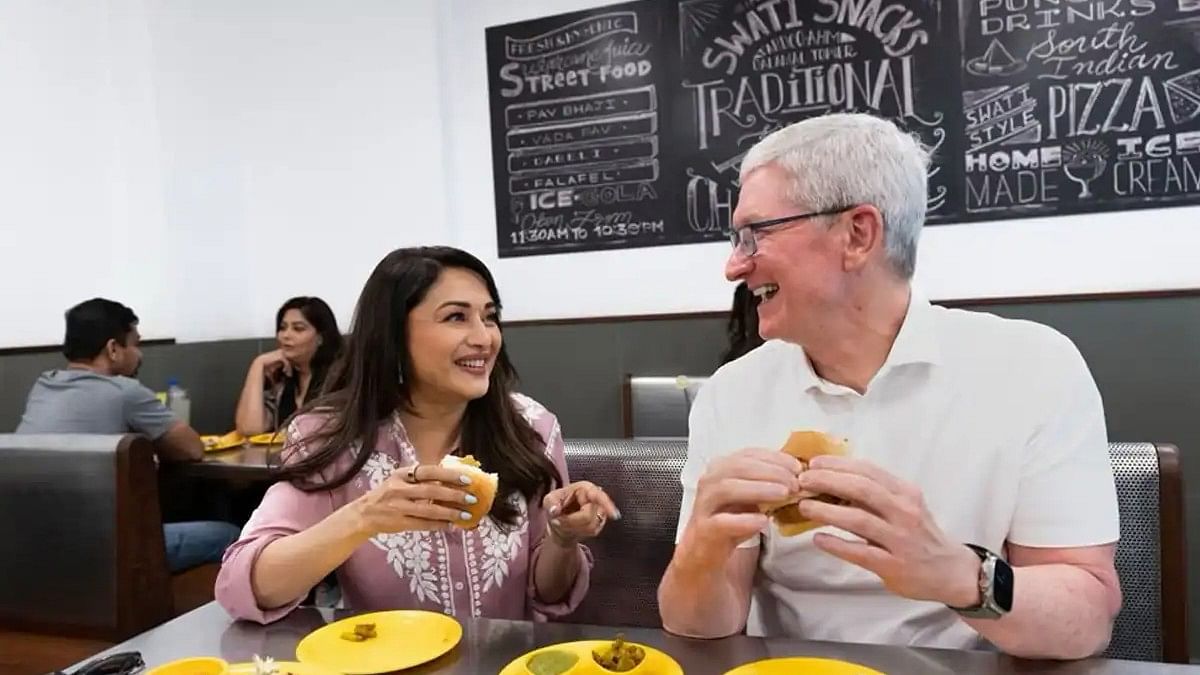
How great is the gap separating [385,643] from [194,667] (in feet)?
0.79

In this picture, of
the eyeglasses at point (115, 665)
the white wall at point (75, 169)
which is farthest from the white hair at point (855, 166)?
the white wall at point (75, 169)

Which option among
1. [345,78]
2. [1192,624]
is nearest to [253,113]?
[345,78]

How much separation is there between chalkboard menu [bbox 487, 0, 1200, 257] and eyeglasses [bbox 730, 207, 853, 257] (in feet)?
6.01

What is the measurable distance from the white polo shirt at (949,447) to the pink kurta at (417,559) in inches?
15.0

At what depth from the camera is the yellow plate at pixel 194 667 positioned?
111 centimetres

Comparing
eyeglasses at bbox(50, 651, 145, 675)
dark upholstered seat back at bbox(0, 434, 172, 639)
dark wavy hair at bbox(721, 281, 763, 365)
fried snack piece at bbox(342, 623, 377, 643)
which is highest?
dark wavy hair at bbox(721, 281, 763, 365)

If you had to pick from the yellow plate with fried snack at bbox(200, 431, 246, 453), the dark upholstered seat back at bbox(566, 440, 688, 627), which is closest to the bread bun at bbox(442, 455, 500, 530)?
the dark upholstered seat back at bbox(566, 440, 688, 627)

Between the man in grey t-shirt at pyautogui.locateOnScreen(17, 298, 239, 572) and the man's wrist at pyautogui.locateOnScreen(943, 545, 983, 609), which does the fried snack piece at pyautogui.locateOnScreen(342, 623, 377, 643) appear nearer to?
the man's wrist at pyautogui.locateOnScreen(943, 545, 983, 609)

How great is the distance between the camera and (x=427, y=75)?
15.4 ft

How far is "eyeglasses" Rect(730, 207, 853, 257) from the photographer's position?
4.43ft

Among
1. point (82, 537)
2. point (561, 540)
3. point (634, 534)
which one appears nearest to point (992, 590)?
point (561, 540)

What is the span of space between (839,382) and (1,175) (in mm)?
3832

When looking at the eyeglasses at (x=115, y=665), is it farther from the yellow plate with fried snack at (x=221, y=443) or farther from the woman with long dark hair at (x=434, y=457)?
the yellow plate with fried snack at (x=221, y=443)

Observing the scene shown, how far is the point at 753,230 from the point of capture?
4.53 feet
